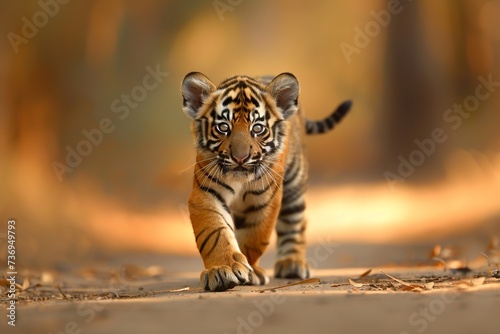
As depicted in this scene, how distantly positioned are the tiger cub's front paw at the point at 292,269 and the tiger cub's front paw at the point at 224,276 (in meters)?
1.20

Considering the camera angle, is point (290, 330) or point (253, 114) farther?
point (253, 114)

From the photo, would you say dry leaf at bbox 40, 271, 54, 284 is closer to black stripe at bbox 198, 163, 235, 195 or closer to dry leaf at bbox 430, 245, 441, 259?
black stripe at bbox 198, 163, 235, 195

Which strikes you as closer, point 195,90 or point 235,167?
point 235,167

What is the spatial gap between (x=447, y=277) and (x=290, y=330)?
72.4 inches

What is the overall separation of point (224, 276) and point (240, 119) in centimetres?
85

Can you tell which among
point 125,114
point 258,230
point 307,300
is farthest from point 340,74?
point 307,300

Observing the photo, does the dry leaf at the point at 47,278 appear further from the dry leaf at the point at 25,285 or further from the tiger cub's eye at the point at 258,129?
the tiger cub's eye at the point at 258,129

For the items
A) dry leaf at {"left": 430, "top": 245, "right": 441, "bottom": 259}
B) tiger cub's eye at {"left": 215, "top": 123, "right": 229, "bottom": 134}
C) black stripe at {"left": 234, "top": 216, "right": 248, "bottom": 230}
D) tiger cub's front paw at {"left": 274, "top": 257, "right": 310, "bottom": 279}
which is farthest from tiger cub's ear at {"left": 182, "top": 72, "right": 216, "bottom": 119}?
dry leaf at {"left": 430, "top": 245, "right": 441, "bottom": 259}

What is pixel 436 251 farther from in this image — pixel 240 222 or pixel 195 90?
pixel 195 90

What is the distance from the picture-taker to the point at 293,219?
502cm

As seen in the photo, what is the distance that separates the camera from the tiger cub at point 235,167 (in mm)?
3732

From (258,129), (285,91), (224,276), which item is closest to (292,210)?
(285,91)

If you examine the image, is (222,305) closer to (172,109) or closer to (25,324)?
(25,324)

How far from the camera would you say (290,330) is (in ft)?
8.67
